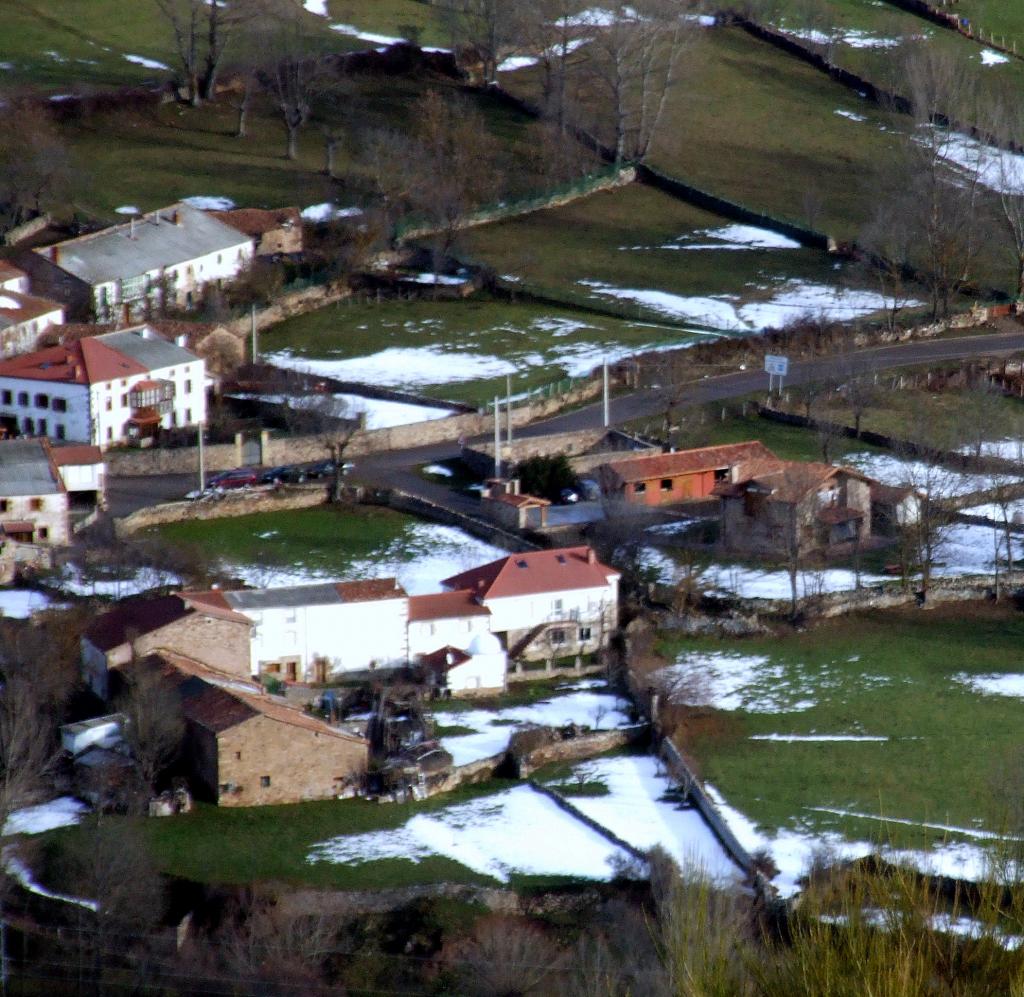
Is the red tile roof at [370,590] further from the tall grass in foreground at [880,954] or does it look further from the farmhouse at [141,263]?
the tall grass in foreground at [880,954]

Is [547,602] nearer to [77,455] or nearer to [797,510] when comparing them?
[797,510]

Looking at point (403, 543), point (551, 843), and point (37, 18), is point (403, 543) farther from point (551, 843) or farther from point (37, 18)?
point (37, 18)

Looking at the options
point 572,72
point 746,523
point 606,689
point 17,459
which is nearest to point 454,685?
point 606,689

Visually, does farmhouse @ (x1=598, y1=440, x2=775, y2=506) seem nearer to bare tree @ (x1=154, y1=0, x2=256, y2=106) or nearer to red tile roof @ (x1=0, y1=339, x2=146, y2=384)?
red tile roof @ (x1=0, y1=339, x2=146, y2=384)

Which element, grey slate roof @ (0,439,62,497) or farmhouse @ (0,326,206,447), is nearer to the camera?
grey slate roof @ (0,439,62,497)

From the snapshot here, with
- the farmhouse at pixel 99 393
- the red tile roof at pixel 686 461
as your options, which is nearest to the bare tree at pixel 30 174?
the farmhouse at pixel 99 393

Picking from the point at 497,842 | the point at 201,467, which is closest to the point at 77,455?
the point at 201,467

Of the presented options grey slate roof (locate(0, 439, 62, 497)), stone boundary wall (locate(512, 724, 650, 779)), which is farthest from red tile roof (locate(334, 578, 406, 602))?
grey slate roof (locate(0, 439, 62, 497))
